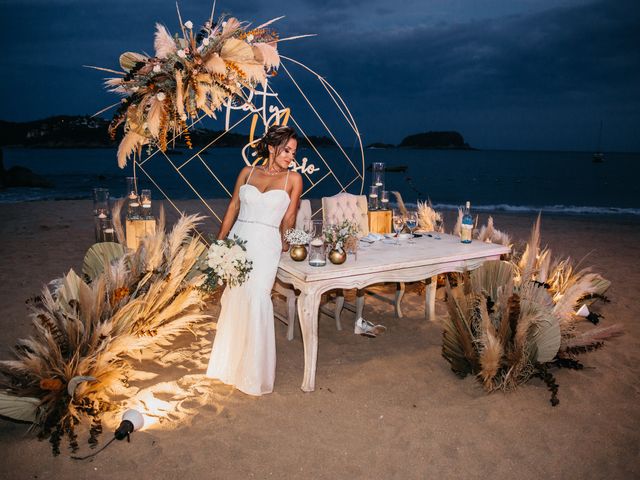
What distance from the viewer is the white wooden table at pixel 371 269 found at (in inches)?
135

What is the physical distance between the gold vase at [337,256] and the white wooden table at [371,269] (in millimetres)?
43

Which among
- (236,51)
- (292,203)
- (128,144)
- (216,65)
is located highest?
(236,51)

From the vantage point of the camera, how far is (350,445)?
3039mm

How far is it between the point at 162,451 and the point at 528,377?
9.16ft

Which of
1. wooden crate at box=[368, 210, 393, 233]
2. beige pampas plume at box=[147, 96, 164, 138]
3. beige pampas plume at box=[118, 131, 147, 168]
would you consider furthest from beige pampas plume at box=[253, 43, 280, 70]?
wooden crate at box=[368, 210, 393, 233]

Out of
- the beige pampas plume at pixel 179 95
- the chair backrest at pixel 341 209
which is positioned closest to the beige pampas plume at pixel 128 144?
the beige pampas plume at pixel 179 95

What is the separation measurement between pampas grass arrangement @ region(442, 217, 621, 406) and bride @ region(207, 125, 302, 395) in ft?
4.96

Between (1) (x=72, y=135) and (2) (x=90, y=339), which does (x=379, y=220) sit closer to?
(2) (x=90, y=339)

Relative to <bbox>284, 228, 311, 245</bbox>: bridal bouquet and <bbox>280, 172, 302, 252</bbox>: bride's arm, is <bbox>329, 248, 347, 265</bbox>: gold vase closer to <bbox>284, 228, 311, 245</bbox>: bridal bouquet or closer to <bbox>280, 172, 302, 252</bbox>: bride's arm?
<bbox>284, 228, 311, 245</bbox>: bridal bouquet

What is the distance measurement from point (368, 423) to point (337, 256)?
1230mm

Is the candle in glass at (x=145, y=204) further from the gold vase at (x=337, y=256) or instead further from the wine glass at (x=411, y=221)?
the wine glass at (x=411, y=221)

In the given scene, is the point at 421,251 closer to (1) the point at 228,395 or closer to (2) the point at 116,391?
(1) the point at 228,395

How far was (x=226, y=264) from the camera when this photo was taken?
338 cm

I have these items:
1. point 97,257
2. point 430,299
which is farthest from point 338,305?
point 97,257
